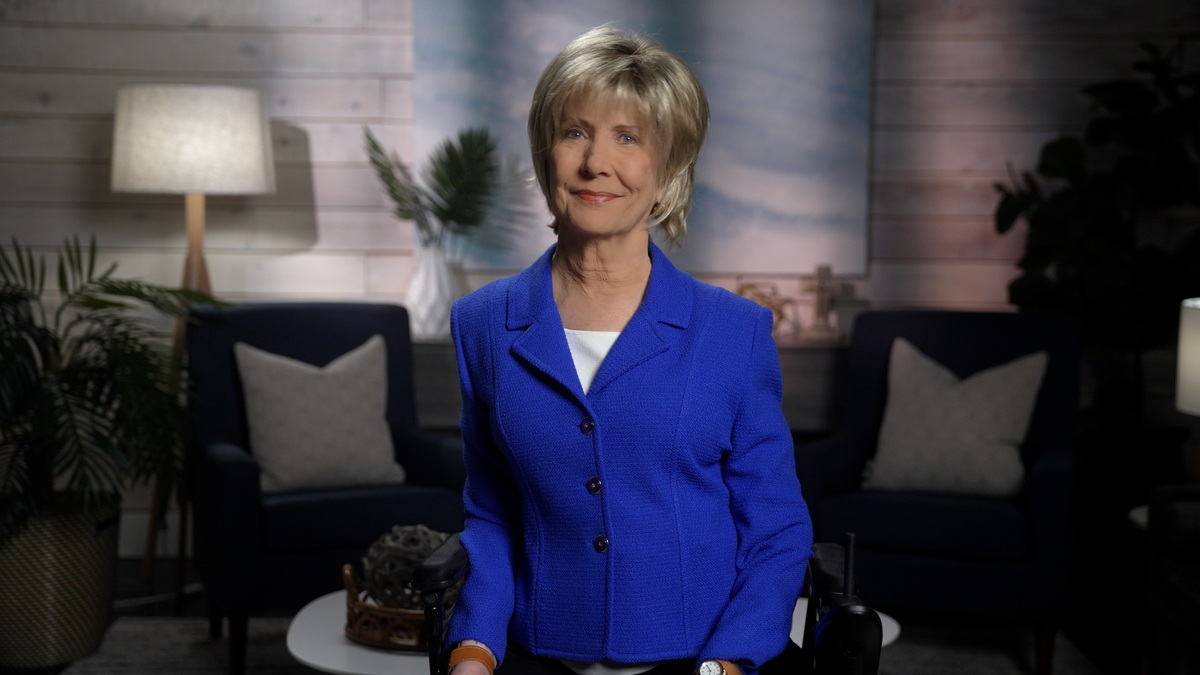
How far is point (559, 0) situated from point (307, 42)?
94 centimetres

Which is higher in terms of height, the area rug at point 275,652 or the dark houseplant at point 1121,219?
the dark houseplant at point 1121,219

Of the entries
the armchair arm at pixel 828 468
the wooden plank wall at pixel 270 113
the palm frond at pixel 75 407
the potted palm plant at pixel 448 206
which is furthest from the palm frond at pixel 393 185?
the armchair arm at pixel 828 468

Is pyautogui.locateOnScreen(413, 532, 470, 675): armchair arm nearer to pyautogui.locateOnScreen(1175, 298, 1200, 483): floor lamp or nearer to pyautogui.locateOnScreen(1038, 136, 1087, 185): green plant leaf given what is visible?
pyautogui.locateOnScreen(1175, 298, 1200, 483): floor lamp

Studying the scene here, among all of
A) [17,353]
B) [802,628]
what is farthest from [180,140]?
[802,628]

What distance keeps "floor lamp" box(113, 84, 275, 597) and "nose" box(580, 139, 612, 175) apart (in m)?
2.31

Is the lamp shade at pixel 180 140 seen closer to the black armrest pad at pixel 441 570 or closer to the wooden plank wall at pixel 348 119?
the wooden plank wall at pixel 348 119

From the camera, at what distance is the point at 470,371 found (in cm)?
127

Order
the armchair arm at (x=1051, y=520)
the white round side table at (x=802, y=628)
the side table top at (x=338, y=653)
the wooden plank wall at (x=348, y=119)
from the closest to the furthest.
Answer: the side table top at (x=338, y=653) < the white round side table at (x=802, y=628) < the armchair arm at (x=1051, y=520) < the wooden plank wall at (x=348, y=119)

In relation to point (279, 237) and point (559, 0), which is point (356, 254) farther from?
point (559, 0)

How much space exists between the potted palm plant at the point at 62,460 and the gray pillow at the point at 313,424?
24cm

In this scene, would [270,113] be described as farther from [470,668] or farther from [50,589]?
[470,668]

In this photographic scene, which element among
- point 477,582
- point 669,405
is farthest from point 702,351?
point 477,582

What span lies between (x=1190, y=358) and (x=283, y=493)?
8.10ft

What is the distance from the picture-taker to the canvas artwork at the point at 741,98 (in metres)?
3.66
